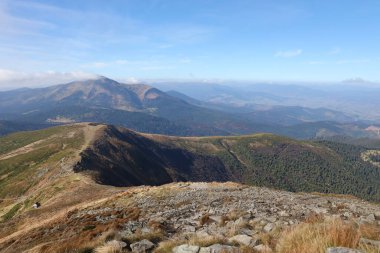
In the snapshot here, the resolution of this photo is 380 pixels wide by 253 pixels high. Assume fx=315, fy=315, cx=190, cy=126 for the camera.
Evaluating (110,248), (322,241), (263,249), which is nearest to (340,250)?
(322,241)

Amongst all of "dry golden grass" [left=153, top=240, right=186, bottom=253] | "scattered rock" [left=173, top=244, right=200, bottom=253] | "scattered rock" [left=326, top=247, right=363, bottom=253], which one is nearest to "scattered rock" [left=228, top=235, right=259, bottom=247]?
"scattered rock" [left=173, top=244, right=200, bottom=253]

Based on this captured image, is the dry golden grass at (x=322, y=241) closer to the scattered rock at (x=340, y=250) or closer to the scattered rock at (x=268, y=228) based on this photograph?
the scattered rock at (x=340, y=250)

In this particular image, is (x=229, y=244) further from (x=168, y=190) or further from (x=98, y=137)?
(x=98, y=137)

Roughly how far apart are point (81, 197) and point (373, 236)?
55.6 metres

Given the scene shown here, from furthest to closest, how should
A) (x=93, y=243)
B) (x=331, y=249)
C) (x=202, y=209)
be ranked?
1. (x=202, y=209)
2. (x=93, y=243)
3. (x=331, y=249)

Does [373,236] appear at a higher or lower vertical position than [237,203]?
higher

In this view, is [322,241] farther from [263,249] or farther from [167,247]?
[167,247]

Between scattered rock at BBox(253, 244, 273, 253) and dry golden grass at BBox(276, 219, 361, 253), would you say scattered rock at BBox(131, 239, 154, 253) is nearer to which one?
scattered rock at BBox(253, 244, 273, 253)

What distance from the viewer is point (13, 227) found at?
153 feet

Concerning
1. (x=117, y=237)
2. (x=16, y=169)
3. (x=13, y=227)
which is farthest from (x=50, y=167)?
(x=117, y=237)


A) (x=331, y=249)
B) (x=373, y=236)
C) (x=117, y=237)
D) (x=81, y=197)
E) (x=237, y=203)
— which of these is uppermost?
(x=331, y=249)

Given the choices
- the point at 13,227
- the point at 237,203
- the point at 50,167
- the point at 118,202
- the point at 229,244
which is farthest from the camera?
the point at 50,167

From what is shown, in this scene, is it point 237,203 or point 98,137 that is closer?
point 237,203

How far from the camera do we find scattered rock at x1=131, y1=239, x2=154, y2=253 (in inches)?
524
